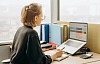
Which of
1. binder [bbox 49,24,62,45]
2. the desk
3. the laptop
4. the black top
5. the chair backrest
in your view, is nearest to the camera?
the black top

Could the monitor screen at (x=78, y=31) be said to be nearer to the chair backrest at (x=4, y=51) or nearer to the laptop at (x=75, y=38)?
the laptop at (x=75, y=38)

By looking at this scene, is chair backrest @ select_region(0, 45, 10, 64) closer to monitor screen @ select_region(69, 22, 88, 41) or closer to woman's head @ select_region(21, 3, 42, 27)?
monitor screen @ select_region(69, 22, 88, 41)

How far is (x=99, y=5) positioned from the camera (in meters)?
2.87

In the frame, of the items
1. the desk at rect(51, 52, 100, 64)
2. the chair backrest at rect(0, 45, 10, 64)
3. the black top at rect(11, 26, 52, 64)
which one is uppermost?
the black top at rect(11, 26, 52, 64)

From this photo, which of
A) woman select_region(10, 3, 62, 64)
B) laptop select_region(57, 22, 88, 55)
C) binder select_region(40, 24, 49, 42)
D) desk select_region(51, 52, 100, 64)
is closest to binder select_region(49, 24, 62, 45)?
binder select_region(40, 24, 49, 42)

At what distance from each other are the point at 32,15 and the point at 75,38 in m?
1.01

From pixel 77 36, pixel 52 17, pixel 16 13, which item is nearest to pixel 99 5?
pixel 77 36

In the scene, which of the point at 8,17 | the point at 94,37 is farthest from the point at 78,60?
the point at 8,17

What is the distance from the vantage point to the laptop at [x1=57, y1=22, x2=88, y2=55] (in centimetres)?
248

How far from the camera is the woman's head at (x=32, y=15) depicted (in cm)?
192

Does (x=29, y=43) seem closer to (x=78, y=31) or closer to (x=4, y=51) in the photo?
(x=78, y=31)

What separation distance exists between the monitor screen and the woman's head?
80 centimetres

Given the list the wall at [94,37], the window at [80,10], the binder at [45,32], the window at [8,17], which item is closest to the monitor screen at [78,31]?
the wall at [94,37]

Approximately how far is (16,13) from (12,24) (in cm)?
23
